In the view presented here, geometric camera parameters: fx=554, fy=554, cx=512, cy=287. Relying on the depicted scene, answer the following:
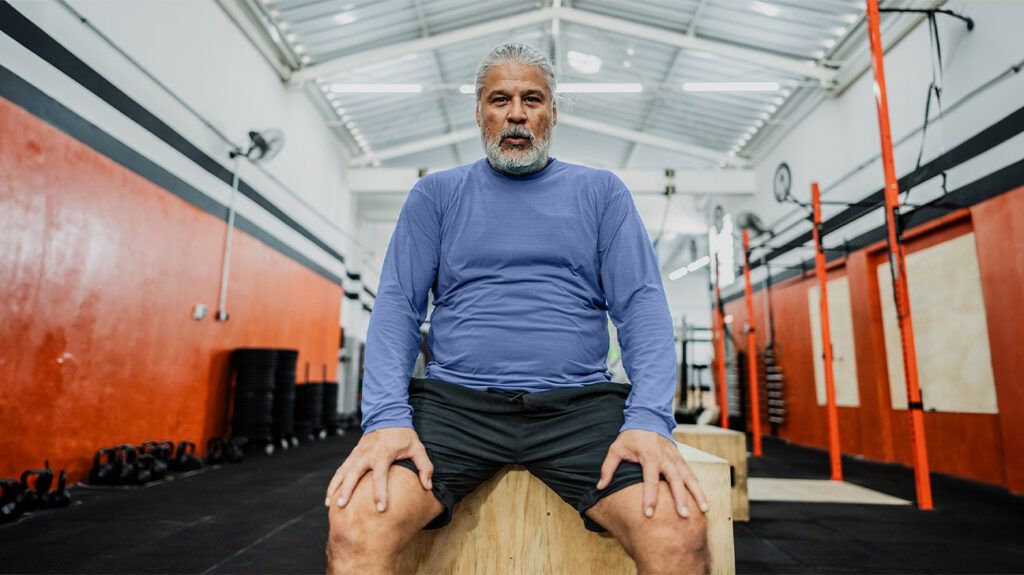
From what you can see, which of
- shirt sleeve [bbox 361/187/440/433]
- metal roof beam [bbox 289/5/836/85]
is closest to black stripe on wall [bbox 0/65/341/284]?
metal roof beam [bbox 289/5/836/85]

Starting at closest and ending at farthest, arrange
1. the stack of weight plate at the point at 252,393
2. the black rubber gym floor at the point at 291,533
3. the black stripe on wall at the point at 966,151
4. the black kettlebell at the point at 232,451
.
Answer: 1. the black rubber gym floor at the point at 291,533
2. the black stripe on wall at the point at 966,151
3. the black kettlebell at the point at 232,451
4. the stack of weight plate at the point at 252,393

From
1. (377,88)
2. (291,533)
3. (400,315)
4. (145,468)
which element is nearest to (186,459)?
(145,468)

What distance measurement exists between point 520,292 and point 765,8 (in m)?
5.76

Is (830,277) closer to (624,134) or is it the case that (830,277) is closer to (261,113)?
(624,134)

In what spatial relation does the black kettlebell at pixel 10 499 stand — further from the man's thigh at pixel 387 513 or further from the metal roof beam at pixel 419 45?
the metal roof beam at pixel 419 45

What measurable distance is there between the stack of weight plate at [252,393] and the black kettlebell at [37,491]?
2.03 metres

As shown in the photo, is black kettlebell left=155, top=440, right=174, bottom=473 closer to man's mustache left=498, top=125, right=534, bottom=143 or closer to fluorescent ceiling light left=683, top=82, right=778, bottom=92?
man's mustache left=498, top=125, right=534, bottom=143

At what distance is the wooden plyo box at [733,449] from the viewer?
2.61 meters

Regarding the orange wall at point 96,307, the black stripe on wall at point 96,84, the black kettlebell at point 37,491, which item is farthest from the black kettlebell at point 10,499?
the black stripe on wall at point 96,84

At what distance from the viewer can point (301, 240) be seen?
6.65 m

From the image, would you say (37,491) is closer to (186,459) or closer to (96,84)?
(186,459)

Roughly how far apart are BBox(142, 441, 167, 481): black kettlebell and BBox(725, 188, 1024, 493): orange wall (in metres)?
5.27

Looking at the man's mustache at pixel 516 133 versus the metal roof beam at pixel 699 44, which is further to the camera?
the metal roof beam at pixel 699 44

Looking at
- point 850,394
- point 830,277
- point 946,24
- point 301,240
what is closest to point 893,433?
point 850,394
